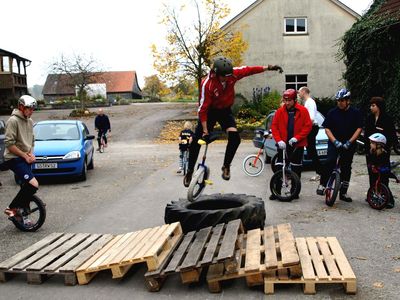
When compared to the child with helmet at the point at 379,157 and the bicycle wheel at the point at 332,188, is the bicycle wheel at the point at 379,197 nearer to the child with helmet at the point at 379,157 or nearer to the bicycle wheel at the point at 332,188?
the child with helmet at the point at 379,157

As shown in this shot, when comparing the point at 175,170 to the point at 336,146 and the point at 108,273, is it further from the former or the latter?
the point at 108,273

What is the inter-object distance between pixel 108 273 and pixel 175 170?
31.7ft

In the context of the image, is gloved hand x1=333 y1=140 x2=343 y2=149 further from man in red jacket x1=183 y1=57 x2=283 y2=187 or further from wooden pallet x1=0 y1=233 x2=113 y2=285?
wooden pallet x1=0 y1=233 x2=113 y2=285

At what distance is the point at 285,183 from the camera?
957 centimetres

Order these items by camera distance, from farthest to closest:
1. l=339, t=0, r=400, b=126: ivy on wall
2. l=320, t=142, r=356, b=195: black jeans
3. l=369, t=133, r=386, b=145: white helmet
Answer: l=339, t=0, r=400, b=126: ivy on wall, l=320, t=142, r=356, b=195: black jeans, l=369, t=133, r=386, b=145: white helmet

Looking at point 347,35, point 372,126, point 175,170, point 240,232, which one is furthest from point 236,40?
point 240,232

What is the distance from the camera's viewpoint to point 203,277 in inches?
210

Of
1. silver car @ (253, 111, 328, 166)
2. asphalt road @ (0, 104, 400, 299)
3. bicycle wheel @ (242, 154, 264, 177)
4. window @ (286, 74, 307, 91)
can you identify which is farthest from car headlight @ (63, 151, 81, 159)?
window @ (286, 74, 307, 91)

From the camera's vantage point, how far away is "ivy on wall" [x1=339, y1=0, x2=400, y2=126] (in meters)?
18.6

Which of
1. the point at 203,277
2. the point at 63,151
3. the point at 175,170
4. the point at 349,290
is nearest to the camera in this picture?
the point at 349,290

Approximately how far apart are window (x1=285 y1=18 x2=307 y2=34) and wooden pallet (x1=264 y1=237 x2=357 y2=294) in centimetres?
3218

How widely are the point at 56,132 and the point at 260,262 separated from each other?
1088cm

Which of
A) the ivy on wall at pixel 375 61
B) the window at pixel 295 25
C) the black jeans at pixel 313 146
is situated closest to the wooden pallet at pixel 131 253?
the black jeans at pixel 313 146

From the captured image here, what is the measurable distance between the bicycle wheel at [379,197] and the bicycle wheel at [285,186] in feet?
4.58
